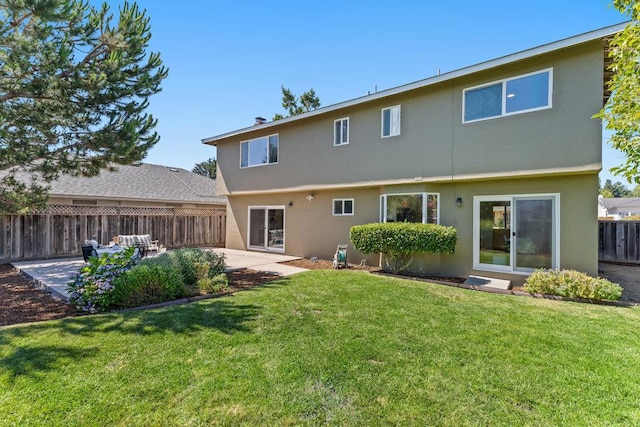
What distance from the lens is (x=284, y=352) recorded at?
154 inches

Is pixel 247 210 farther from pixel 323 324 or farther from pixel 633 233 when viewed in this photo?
pixel 633 233

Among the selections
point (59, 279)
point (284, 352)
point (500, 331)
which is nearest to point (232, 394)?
point (284, 352)

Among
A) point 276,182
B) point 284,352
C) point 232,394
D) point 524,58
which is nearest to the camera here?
point 232,394

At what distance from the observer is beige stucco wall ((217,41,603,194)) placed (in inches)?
279

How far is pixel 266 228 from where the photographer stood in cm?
1499

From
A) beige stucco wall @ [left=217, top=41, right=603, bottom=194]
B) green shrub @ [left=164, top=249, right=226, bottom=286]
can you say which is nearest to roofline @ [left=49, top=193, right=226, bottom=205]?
beige stucco wall @ [left=217, top=41, right=603, bottom=194]

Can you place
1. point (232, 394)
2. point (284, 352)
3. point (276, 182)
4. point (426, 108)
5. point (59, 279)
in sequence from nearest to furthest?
1. point (232, 394)
2. point (284, 352)
3. point (59, 279)
4. point (426, 108)
5. point (276, 182)

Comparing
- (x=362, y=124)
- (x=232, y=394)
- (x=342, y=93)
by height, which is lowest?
(x=232, y=394)

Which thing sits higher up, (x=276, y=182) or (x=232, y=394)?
(x=276, y=182)

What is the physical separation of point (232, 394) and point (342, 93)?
48.0ft

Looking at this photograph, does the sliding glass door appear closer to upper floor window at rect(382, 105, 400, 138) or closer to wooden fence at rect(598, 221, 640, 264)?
upper floor window at rect(382, 105, 400, 138)

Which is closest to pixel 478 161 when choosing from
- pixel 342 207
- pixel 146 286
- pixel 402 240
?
pixel 402 240

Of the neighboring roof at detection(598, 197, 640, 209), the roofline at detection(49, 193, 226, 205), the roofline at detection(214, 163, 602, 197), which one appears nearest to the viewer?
the roofline at detection(214, 163, 602, 197)

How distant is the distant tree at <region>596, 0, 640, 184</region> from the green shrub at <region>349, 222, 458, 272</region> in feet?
14.9
